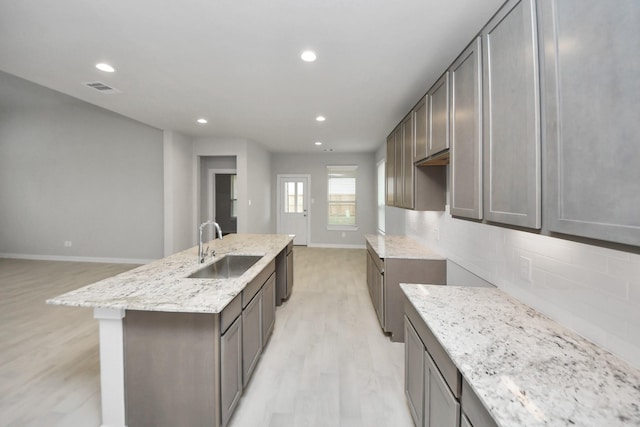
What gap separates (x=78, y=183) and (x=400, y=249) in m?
6.91

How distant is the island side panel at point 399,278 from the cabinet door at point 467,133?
1022mm

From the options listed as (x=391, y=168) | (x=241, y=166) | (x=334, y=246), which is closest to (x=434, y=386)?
(x=391, y=168)

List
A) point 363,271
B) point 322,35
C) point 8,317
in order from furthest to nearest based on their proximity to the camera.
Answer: point 363,271, point 8,317, point 322,35

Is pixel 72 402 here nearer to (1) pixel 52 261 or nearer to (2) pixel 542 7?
(2) pixel 542 7

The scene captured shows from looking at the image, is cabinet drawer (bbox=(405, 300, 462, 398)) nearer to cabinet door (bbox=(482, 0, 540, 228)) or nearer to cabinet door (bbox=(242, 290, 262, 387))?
cabinet door (bbox=(482, 0, 540, 228))

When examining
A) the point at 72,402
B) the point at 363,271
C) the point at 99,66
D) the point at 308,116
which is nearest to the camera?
the point at 72,402

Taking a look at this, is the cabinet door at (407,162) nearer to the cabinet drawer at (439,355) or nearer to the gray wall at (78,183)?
the cabinet drawer at (439,355)

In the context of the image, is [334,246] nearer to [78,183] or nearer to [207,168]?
[207,168]

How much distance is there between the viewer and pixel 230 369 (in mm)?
1631

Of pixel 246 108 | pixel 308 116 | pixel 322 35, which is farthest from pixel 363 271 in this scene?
pixel 322 35

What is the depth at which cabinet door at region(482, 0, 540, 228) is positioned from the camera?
1.02 m

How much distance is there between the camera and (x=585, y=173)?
81 cm

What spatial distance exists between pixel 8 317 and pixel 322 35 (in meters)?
4.68

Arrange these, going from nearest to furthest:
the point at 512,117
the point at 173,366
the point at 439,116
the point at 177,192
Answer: the point at 512,117, the point at 173,366, the point at 439,116, the point at 177,192
